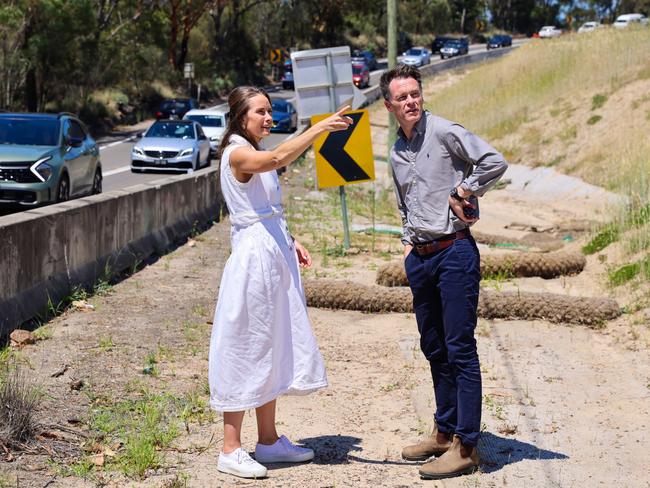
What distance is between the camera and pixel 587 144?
28.7 meters

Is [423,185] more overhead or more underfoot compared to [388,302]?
more overhead

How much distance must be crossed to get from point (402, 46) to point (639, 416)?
10627 centimetres

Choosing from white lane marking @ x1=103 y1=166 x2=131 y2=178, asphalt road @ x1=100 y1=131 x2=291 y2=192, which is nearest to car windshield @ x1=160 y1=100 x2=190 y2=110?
asphalt road @ x1=100 y1=131 x2=291 y2=192

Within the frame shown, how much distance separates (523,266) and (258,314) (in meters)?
7.10

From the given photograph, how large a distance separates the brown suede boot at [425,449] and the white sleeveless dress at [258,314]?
0.70 m

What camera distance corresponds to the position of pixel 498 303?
995 centimetres

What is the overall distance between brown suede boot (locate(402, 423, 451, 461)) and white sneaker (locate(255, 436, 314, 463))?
0.56 metres

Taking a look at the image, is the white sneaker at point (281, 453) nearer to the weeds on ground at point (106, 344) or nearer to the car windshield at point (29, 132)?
the weeds on ground at point (106, 344)

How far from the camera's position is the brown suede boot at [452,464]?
18.0ft

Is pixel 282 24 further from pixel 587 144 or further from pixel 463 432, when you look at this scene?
pixel 463 432

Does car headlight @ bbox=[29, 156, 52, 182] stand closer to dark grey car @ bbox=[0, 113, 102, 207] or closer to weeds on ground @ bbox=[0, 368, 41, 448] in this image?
dark grey car @ bbox=[0, 113, 102, 207]

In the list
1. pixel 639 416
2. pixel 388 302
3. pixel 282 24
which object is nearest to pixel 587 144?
pixel 388 302

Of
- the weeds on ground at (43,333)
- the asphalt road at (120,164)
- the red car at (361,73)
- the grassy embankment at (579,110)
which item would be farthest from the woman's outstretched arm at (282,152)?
the red car at (361,73)

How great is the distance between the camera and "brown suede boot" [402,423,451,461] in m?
5.82
